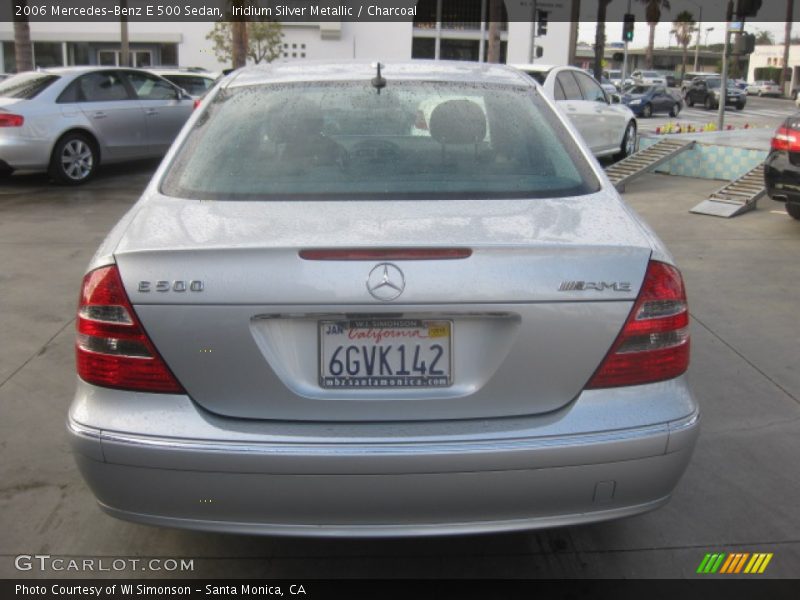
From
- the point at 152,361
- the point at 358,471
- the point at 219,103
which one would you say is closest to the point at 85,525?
the point at 152,361

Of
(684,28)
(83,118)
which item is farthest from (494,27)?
(684,28)

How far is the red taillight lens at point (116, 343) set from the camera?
238cm

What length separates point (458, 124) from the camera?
127 inches

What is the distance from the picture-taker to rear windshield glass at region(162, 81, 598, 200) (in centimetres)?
284

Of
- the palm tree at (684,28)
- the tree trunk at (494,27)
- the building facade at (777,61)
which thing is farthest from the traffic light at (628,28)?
the building facade at (777,61)

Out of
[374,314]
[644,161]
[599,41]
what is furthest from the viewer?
[599,41]

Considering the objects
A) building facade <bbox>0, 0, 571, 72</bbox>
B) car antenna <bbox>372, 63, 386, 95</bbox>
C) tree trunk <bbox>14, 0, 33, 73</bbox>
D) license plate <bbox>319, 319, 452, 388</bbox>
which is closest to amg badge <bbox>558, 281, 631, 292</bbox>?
license plate <bbox>319, 319, 452, 388</bbox>

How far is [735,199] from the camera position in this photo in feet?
32.1

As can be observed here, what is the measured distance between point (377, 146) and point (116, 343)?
46.8 inches

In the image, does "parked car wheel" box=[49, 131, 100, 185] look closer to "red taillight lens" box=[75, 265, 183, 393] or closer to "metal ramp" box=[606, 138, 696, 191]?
"metal ramp" box=[606, 138, 696, 191]

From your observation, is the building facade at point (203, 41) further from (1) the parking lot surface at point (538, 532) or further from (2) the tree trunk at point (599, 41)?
(1) the parking lot surface at point (538, 532)

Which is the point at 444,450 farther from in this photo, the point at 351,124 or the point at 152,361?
the point at 351,124

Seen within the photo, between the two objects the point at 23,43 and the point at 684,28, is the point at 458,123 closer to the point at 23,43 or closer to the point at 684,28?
the point at 23,43

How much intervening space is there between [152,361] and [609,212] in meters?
1.46
